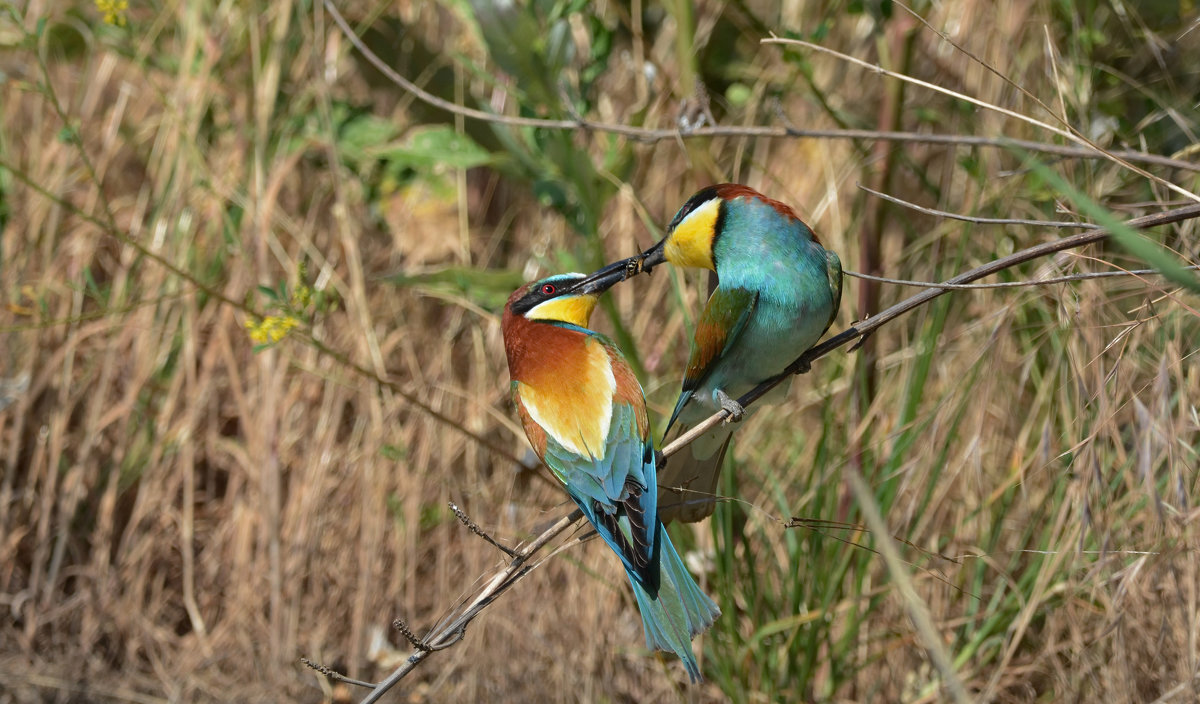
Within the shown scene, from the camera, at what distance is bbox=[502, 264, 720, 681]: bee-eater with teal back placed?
5.68 feet

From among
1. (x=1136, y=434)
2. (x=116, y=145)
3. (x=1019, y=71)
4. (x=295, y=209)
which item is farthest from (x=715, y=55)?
(x=116, y=145)

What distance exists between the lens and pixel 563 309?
2.25m

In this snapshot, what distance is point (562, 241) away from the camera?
3318 mm

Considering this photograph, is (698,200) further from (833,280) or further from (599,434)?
(599,434)

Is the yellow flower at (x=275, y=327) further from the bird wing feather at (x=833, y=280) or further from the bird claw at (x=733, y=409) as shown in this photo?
the bird wing feather at (x=833, y=280)

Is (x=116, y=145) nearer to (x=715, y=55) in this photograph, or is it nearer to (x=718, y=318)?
(x=715, y=55)

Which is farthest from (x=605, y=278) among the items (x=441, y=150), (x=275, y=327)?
(x=441, y=150)

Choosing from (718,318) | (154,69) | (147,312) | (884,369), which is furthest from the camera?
(154,69)

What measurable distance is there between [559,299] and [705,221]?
39cm

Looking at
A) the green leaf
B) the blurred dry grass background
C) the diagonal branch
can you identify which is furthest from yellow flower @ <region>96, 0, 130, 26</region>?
the diagonal branch

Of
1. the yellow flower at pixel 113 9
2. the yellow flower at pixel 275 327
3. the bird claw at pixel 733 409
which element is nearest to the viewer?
the bird claw at pixel 733 409

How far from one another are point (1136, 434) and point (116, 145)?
3138 millimetres

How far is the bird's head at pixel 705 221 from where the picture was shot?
2.02 meters

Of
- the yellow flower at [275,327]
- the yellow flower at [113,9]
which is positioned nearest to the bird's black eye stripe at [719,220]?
the yellow flower at [275,327]
